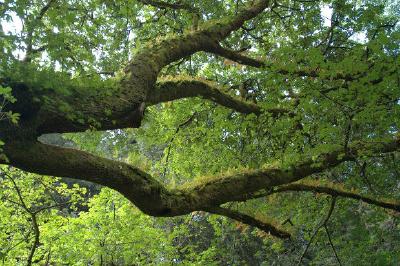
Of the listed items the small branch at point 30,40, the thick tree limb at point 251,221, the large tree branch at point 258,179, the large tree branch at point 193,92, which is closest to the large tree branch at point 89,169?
the large tree branch at point 258,179

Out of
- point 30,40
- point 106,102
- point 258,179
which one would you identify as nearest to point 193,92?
point 258,179

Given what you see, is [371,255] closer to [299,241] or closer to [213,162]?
[299,241]

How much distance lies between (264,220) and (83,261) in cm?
547

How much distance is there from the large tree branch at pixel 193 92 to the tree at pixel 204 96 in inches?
0.8

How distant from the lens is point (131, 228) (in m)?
10.0

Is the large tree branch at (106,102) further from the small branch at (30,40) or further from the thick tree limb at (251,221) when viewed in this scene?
the thick tree limb at (251,221)

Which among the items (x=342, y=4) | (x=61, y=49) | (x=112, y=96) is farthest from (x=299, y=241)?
(x=61, y=49)

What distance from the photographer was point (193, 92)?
5824mm

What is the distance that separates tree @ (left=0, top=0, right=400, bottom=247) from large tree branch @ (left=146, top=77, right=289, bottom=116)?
0.02 m

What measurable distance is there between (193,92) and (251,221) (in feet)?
6.23

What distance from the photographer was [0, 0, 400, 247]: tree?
3195 mm

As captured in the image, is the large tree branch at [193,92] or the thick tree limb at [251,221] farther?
the large tree branch at [193,92]

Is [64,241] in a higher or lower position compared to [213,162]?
lower

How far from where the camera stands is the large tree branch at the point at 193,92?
5.20 m
